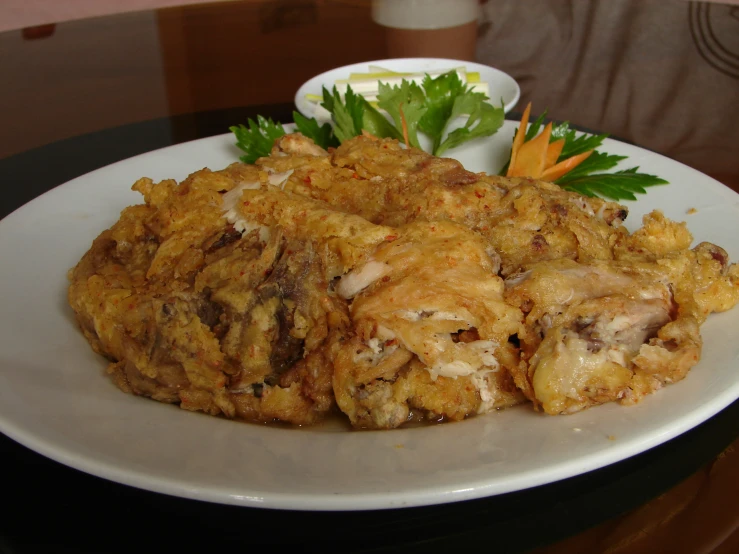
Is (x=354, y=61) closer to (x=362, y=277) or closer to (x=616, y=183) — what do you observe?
(x=616, y=183)

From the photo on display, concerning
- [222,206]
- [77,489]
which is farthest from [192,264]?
[77,489]

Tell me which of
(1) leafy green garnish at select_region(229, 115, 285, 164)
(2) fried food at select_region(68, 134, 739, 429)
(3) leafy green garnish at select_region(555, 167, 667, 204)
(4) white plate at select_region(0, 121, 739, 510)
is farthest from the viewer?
(1) leafy green garnish at select_region(229, 115, 285, 164)

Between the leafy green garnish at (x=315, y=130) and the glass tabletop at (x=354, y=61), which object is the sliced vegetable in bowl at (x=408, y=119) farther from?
the glass tabletop at (x=354, y=61)

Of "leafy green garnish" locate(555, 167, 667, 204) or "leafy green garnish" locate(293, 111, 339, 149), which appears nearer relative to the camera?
"leafy green garnish" locate(555, 167, 667, 204)

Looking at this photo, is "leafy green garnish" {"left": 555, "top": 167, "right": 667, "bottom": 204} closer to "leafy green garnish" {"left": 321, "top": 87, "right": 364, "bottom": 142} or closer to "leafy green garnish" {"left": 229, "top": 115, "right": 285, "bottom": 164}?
"leafy green garnish" {"left": 321, "top": 87, "right": 364, "bottom": 142}

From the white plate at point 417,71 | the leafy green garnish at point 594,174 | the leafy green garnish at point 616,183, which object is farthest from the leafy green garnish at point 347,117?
the leafy green garnish at point 616,183

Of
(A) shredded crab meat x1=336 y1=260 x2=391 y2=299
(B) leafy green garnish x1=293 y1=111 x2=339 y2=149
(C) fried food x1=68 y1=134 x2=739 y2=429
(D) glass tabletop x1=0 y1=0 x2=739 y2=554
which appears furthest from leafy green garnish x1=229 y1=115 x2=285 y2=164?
(A) shredded crab meat x1=336 y1=260 x2=391 y2=299

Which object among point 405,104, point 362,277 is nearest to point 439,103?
point 405,104
